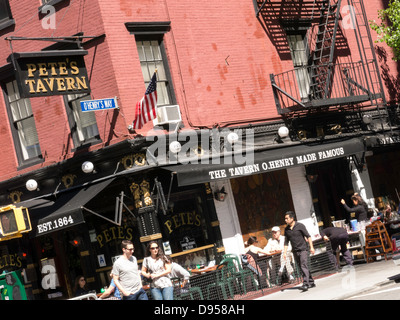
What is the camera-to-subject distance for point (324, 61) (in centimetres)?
2238

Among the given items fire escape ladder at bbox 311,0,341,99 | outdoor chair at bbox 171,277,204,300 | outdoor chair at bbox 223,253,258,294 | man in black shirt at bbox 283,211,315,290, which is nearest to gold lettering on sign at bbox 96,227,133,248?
outdoor chair at bbox 223,253,258,294

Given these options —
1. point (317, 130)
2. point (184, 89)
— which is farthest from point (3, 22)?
point (317, 130)

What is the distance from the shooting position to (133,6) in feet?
58.9

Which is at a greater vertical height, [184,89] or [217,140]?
[184,89]

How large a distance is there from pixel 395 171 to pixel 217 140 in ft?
29.7

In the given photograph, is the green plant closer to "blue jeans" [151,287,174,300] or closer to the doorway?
the doorway

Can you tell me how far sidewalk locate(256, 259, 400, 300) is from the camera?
45.5 feet

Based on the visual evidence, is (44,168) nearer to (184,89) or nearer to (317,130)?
(184,89)

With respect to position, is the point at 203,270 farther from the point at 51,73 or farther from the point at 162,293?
the point at 51,73

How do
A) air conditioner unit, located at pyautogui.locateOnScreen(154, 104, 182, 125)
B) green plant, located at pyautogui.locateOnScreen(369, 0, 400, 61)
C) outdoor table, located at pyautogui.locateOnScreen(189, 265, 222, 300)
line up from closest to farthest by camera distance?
outdoor table, located at pyautogui.locateOnScreen(189, 265, 222, 300) < air conditioner unit, located at pyautogui.locateOnScreen(154, 104, 182, 125) < green plant, located at pyautogui.locateOnScreen(369, 0, 400, 61)

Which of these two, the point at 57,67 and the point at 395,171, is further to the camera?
the point at 395,171

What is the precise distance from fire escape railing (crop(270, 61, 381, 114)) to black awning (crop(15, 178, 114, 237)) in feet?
19.9

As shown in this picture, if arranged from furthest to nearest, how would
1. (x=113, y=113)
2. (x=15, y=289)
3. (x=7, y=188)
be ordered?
(x=7, y=188), (x=113, y=113), (x=15, y=289)

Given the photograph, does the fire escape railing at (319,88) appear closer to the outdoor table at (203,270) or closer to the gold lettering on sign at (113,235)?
the outdoor table at (203,270)
